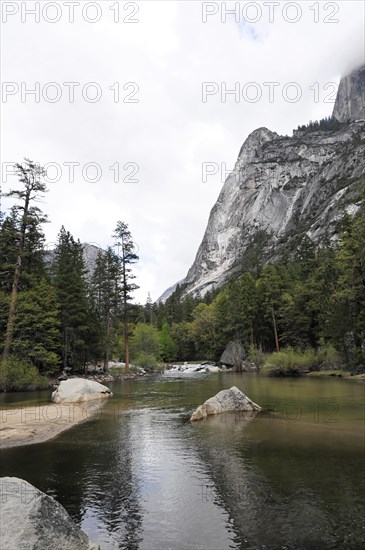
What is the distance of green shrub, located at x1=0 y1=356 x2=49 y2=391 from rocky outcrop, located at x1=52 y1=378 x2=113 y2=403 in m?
5.41

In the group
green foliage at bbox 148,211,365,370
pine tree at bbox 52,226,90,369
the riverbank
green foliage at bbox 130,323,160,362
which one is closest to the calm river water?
the riverbank

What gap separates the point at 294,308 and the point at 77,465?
5018cm

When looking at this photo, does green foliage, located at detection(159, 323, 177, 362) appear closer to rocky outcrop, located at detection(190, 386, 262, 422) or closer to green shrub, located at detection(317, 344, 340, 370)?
green shrub, located at detection(317, 344, 340, 370)

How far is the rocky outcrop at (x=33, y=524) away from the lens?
200 inches

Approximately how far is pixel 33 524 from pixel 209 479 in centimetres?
471

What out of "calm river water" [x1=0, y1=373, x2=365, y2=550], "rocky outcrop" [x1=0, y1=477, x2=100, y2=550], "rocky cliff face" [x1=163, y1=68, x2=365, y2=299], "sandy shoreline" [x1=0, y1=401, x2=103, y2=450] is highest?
"rocky cliff face" [x1=163, y1=68, x2=365, y2=299]

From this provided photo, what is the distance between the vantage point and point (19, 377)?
90.8ft

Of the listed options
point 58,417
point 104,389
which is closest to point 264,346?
point 104,389

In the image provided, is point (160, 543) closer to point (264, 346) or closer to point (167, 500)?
point (167, 500)

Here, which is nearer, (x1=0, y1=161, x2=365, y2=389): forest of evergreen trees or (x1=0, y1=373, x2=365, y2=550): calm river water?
(x1=0, y1=373, x2=365, y2=550): calm river water

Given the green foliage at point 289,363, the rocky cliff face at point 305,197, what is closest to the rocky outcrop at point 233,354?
the green foliage at point 289,363

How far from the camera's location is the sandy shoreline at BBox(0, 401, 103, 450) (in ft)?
42.8

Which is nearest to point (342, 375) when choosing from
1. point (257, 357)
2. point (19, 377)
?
point (257, 357)

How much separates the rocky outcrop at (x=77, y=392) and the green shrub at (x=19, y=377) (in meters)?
5.41
